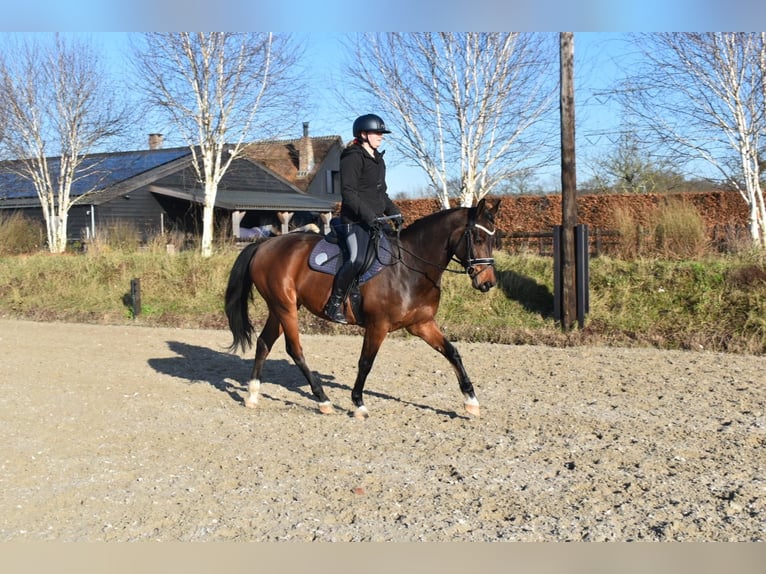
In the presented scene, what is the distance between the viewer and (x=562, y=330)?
41.9ft

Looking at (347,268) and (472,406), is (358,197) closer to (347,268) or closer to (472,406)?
(347,268)

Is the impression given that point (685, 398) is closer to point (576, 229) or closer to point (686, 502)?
point (686, 502)

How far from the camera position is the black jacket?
7.13 m

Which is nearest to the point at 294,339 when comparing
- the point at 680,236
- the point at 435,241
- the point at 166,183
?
the point at 435,241

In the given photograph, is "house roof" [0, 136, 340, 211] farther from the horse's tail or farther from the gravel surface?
the gravel surface

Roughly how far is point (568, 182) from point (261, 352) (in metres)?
6.93

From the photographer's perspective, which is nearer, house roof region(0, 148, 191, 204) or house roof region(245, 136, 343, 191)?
house roof region(0, 148, 191, 204)

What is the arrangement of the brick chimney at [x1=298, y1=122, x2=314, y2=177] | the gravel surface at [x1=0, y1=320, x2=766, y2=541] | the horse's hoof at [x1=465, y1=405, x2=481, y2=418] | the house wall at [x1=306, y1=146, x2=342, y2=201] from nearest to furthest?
the gravel surface at [x1=0, y1=320, x2=766, y2=541], the horse's hoof at [x1=465, y1=405, x2=481, y2=418], the house wall at [x1=306, y1=146, x2=342, y2=201], the brick chimney at [x1=298, y1=122, x2=314, y2=177]

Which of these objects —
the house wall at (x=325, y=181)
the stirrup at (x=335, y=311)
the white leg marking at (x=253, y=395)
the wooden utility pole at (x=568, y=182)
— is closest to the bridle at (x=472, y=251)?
the stirrup at (x=335, y=311)

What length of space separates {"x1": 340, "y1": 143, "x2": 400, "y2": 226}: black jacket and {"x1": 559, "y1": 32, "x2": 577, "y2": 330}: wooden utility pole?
5994 millimetres

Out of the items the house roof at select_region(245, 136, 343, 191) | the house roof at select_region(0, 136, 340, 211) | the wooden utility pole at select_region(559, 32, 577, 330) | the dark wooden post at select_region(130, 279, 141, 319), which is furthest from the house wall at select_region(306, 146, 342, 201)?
the wooden utility pole at select_region(559, 32, 577, 330)

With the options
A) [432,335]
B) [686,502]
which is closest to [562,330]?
[432,335]

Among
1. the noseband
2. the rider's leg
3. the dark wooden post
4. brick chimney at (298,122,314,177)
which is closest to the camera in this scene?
the noseband

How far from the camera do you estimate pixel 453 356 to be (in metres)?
7.21
